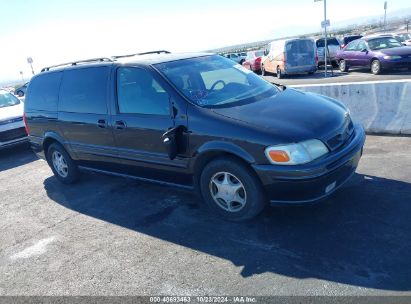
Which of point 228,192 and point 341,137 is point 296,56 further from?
point 228,192

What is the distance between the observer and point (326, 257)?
325 cm

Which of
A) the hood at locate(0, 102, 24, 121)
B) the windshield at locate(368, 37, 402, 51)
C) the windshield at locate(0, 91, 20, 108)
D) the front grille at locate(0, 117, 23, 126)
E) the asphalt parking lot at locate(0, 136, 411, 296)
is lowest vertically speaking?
the asphalt parking lot at locate(0, 136, 411, 296)

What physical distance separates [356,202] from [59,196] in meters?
4.18

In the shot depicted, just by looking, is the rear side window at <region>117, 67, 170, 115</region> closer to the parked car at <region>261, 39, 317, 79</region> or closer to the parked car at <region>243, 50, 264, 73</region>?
the parked car at <region>261, 39, 317, 79</region>

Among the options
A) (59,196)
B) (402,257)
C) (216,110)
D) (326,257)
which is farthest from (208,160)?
(59,196)

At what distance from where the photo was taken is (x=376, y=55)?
14.9m

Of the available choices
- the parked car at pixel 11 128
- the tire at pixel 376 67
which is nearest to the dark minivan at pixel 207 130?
the parked car at pixel 11 128

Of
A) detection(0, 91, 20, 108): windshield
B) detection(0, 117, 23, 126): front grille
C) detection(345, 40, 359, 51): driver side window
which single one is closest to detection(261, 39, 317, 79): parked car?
detection(345, 40, 359, 51): driver side window

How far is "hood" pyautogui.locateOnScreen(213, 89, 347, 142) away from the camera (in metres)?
3.63

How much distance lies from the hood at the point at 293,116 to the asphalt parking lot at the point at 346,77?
1048 cm

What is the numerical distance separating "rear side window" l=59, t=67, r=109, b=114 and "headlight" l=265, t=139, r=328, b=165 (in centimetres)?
241

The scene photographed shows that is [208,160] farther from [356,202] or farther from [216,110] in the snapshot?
[356,202]

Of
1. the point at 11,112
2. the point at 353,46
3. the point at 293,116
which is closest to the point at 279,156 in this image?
the point at 293,116

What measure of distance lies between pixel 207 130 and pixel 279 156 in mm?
820
